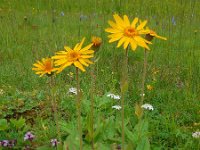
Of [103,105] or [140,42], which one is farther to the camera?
[103,105]

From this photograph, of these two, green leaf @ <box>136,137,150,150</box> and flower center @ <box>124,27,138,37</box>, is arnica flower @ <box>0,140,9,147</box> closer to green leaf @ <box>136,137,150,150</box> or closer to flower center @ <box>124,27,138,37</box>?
green leaf @ <box>136,137,150,150</box>

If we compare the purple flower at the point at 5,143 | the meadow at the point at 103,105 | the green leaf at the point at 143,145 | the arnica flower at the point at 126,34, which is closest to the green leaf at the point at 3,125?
the meadow at the point at 103,105

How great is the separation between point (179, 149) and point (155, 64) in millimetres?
1983

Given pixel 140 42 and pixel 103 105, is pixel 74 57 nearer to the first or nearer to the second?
pixel 140 42

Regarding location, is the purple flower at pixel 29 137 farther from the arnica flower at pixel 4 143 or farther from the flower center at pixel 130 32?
the flower center at pixel 130 32

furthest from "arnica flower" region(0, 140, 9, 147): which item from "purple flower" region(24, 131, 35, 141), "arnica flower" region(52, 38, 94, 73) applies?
"arnica flower" region(52, 38, 94, 73)

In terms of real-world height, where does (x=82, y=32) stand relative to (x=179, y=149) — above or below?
above

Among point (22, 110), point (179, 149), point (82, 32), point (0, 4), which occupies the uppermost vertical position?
point (0, 4)

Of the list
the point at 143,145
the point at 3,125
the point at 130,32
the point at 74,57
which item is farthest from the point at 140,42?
the point at 3,125

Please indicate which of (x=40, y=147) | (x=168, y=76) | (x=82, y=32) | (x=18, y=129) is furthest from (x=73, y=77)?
(x=82, y=32)

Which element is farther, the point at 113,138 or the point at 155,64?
the point at 155,64

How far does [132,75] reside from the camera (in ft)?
12.5

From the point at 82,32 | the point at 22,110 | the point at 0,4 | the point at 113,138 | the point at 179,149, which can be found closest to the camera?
the point at 113,138

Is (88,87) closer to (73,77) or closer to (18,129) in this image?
(73,77)
